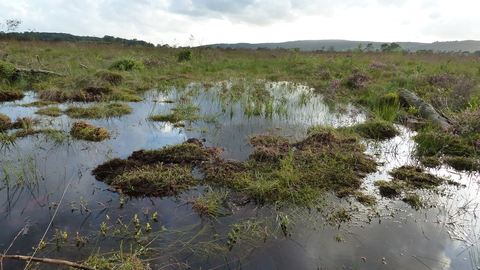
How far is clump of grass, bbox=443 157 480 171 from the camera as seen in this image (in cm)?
439

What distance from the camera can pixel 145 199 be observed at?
132 inches

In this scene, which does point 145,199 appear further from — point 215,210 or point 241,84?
point 241,84

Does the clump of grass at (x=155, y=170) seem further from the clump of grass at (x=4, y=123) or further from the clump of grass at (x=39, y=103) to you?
the clump of grass at (x=39, y=103)

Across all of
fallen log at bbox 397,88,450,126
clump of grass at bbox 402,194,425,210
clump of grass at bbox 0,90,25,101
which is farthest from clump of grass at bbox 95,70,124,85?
clump of grass at bbox 402,194,425,210

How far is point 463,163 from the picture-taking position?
448 centimetres

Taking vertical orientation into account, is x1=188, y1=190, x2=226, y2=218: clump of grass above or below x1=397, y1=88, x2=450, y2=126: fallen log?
below

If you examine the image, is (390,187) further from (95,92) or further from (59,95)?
(59,95)

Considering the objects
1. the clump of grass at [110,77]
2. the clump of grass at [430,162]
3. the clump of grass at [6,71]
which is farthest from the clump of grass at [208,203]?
the clump of grass at [6,71]

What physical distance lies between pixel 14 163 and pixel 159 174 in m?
2.18

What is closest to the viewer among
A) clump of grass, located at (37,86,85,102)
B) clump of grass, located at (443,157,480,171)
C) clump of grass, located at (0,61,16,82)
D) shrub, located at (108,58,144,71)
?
clump of grass, located at (443,157,480,171)

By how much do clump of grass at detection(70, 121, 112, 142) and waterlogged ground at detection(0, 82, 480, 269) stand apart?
44cm

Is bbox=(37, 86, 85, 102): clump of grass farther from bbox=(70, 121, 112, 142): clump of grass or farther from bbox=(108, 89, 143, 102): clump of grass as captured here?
bbox=(70, 121, 112, 142): clump of grass

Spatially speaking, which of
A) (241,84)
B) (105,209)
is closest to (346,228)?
(105,209)

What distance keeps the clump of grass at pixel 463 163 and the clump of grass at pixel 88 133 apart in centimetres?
602
